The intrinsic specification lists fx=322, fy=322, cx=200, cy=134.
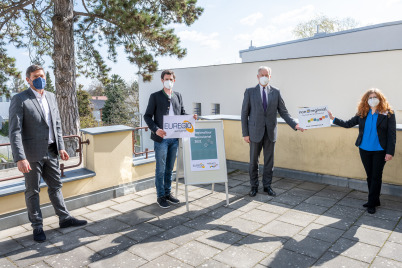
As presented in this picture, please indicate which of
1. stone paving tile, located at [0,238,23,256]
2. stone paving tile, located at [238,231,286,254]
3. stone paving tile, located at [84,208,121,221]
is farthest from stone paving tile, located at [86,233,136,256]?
stone paving tile, located at [238,231,286,254]

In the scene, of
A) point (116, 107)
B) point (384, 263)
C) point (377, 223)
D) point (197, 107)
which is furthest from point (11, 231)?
point (116, 107)

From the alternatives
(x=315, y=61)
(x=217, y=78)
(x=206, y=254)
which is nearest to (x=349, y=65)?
(x=315, y=61)

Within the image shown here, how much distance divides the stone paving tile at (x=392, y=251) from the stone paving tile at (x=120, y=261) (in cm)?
241

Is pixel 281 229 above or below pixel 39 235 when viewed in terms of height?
below

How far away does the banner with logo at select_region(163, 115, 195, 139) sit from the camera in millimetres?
4395

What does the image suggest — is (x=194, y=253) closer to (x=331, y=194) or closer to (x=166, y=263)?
(x=166, y=263)

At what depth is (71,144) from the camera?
10.1 meters

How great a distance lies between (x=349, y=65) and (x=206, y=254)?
1516 centimetres

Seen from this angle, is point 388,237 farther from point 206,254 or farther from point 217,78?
point 217,78

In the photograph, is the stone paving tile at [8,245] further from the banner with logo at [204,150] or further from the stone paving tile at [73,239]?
the banner with logo at [204,150]

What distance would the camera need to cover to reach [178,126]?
4.46m

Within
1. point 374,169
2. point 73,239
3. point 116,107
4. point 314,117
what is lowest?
point 73,239

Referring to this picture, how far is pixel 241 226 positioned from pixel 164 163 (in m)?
1.39

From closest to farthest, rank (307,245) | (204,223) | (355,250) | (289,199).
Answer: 1. (355,250)
2. (307,245)
3. (204,223)
4. (289,199)
